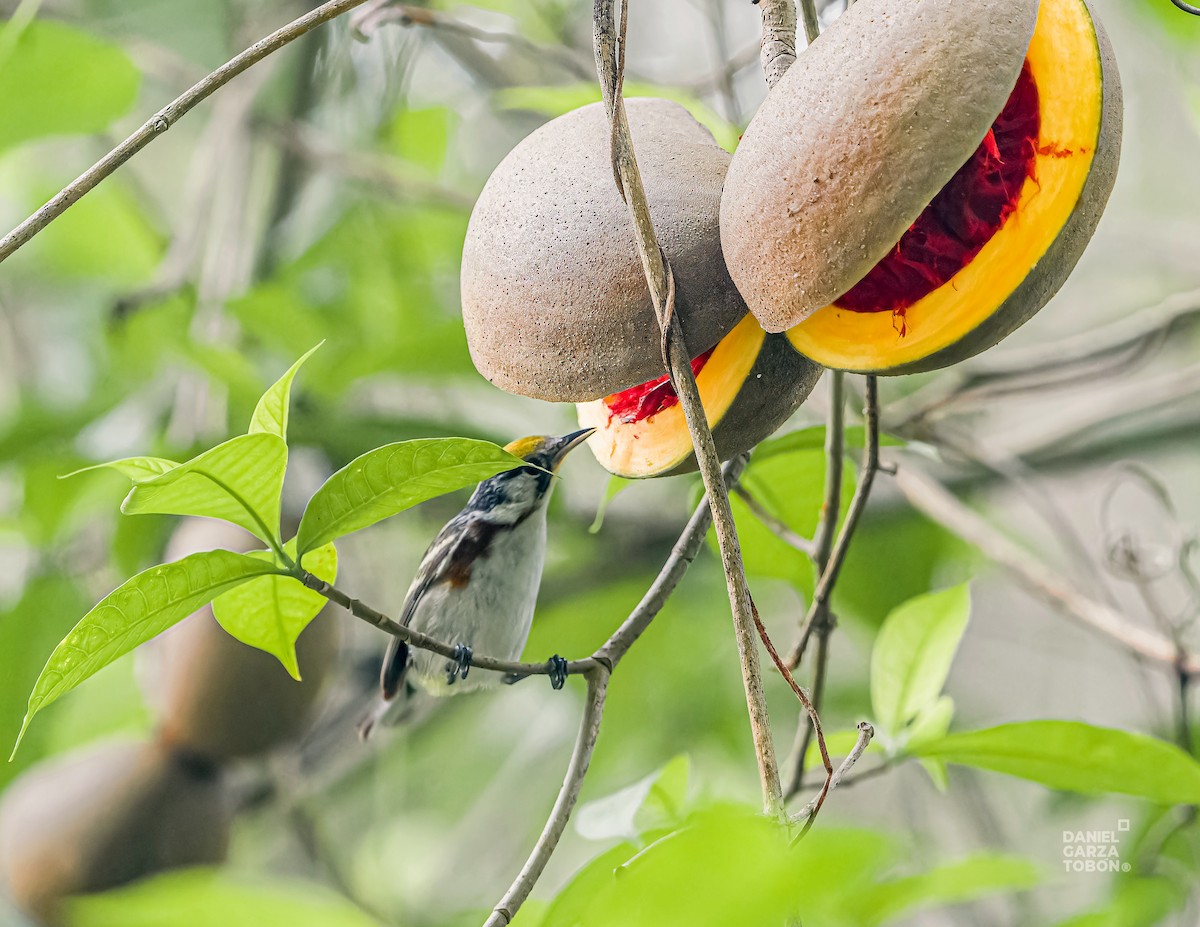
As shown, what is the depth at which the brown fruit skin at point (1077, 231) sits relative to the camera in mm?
478

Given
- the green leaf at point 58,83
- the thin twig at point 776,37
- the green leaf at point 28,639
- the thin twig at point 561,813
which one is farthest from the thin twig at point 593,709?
the green leaf at point 58,83

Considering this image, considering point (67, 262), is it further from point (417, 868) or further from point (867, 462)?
point (867, 462)

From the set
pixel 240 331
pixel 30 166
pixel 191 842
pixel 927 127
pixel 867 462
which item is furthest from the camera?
pixel 30 166

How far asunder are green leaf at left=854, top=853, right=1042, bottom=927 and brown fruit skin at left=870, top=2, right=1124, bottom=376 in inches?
9.4

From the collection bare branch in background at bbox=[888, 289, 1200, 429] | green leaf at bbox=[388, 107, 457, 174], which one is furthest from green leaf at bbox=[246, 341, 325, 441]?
green leaf at bbox=[388, 107, 457, 174]

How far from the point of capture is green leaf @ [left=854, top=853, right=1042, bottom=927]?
0.48m

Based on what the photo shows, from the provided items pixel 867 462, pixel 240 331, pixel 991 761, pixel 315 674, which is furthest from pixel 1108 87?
pixel 240 331

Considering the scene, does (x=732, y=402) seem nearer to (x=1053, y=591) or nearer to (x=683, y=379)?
(x=683, y=379)

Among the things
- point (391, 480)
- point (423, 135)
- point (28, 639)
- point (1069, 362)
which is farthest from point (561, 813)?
point (423, 135)

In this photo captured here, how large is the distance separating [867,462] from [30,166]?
141cm

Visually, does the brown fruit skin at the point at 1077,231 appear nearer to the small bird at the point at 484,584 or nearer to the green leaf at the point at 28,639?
the small bird at the point at 484,584

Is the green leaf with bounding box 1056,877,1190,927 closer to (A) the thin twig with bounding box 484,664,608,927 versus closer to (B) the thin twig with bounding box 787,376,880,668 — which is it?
(B) the thin twig with bounding box 787,376,880,668

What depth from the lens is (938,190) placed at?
0.45 m

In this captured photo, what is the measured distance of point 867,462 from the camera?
703 mm
